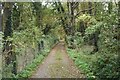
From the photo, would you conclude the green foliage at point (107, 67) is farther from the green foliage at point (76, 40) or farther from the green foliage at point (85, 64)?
the green foliage at point (76, 40)

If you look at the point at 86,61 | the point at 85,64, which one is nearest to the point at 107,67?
the point at 85,64

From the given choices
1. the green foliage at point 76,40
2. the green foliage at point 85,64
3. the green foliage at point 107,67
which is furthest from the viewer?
the green foliage at point 76,40

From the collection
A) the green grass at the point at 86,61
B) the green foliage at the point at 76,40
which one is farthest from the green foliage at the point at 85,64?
the green foliage at the point at 76,40

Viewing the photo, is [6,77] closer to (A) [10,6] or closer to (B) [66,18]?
(A) [10,6]

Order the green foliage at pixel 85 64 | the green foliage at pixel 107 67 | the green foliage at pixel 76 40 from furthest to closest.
Result: the green foliage at pixel 76 40 → the green foliage at pixel 85 64 → the green foliage at pixel 107 67

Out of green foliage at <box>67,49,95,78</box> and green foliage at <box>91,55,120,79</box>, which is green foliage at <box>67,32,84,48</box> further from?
green foliage at <box>91,55,120,79</box>

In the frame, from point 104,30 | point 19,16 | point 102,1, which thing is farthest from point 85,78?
point 102,1

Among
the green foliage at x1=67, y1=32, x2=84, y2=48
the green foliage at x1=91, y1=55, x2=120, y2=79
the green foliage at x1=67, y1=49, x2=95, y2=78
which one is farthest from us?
the green foliage at x1=67, y1=32, x2=84, y2=48

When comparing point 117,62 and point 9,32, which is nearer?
point 117,62

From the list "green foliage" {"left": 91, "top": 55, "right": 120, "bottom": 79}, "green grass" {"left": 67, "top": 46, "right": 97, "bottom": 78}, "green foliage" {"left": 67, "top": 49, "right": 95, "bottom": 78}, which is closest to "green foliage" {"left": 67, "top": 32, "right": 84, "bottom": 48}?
"green grass" {"left": 67, "top": 46, "right": 97, "bottom": 78}

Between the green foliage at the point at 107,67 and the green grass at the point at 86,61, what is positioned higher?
the green foliage at the point at 107,67

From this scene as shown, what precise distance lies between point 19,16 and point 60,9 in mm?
19520

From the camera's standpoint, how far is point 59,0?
37.9 m

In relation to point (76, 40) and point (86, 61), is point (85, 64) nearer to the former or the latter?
point (86, 61)
